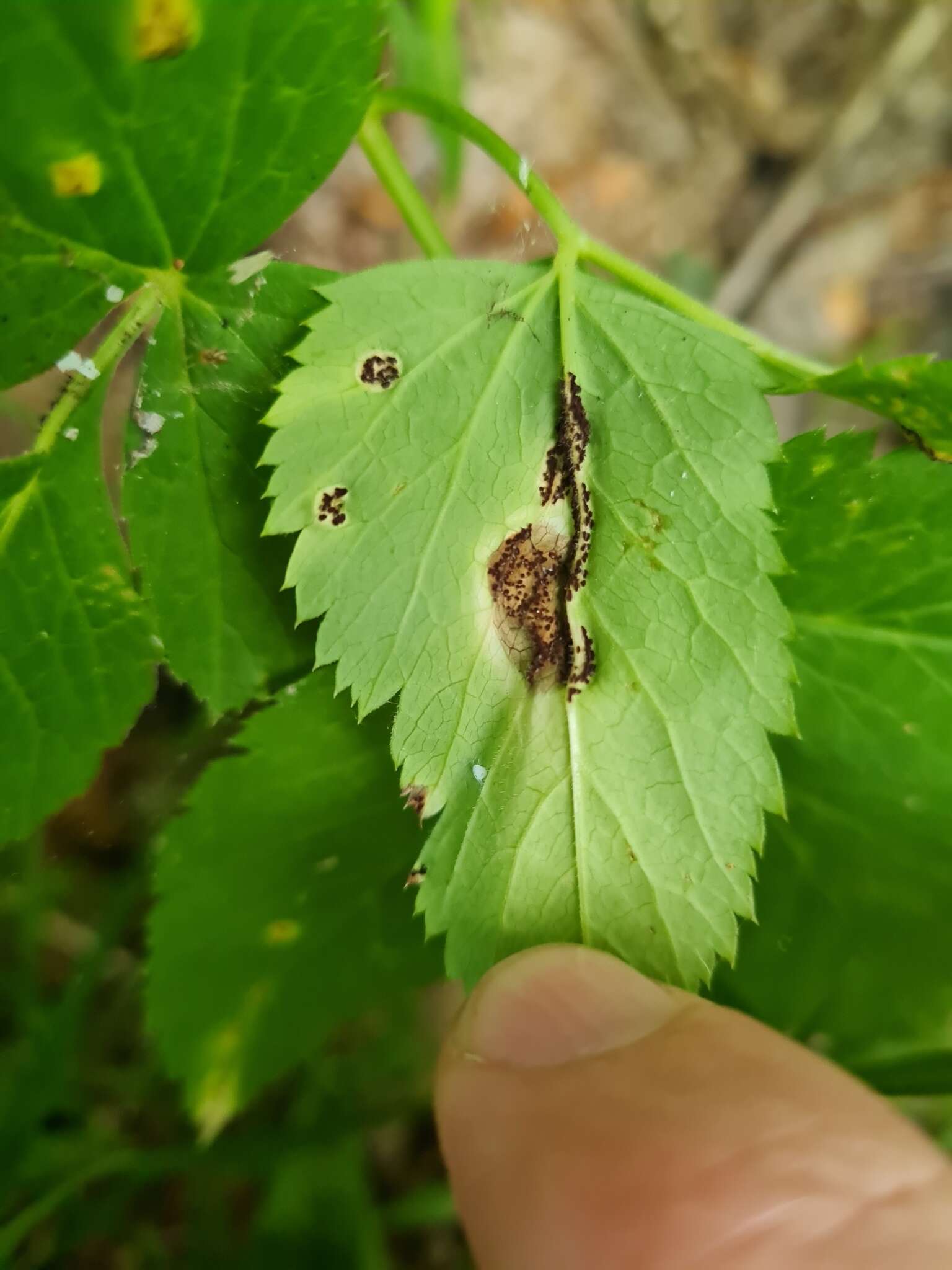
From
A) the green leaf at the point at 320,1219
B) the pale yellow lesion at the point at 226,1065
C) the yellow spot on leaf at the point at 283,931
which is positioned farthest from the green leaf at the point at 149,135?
the green leaf at the point at 320,1219

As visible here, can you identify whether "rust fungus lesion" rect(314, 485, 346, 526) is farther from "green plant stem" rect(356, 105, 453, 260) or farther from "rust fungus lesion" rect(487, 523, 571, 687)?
"green plant stem" rect(356, 105, 453, 260)

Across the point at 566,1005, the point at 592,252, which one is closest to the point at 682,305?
the point at 592,252

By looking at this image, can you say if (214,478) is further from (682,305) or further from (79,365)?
(682,305)

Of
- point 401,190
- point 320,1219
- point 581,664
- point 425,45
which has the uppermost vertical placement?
point 425,45

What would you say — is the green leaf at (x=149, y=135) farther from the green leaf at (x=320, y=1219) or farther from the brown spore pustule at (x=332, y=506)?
the green leaf at (x=320, y=1219)

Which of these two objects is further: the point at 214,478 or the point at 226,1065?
the point at 226,1065

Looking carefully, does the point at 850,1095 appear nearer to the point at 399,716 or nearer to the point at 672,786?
the point at 672,786

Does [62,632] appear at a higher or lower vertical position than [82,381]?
lower
